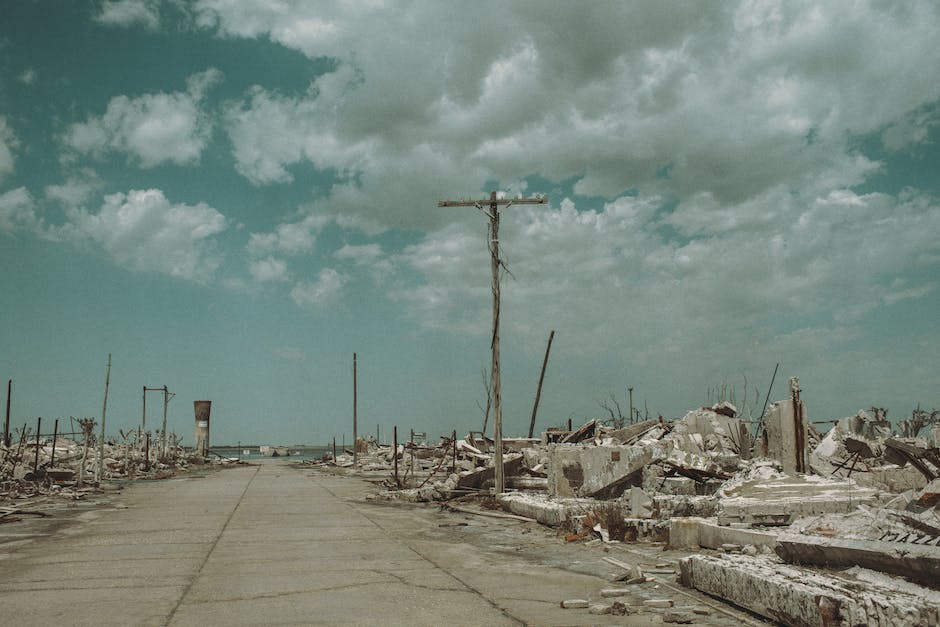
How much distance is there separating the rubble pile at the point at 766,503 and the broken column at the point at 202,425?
1780 inches

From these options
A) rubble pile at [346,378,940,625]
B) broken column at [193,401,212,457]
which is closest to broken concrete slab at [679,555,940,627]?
rubble pile at [346,378,940,625]

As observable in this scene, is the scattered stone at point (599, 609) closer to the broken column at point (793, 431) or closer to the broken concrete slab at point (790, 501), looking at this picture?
the broken concrete slab at point (790, 501)

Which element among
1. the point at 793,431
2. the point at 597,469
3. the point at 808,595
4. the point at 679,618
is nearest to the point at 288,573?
the point at 679,618

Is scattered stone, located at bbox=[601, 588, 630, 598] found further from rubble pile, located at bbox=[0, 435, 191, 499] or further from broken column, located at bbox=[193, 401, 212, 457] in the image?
broken column, located at bbox=[193, 401, 212, 457]

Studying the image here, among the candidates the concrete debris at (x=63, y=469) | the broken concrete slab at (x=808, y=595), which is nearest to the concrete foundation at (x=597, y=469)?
the broken concrete slab at (x=808, y=595)

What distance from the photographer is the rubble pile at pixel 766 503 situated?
5.13 metres

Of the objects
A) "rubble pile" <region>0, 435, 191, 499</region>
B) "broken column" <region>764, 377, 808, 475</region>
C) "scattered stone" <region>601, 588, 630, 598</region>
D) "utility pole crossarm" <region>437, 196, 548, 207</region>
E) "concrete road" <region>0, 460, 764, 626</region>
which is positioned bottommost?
"rubble pile" <region>0, 435, 191, 499</region>

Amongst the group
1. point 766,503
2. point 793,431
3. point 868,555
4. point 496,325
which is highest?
point 496,325

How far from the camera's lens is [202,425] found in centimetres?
6241

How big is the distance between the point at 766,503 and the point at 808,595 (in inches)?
198

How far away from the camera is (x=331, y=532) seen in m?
11.8

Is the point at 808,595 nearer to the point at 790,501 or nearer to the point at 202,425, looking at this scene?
the point at 790,501

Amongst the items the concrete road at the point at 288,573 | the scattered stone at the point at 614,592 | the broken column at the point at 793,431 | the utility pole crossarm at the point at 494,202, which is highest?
the utility pole crossarm at the point at 494,202

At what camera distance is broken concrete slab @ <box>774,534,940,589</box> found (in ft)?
16.6
